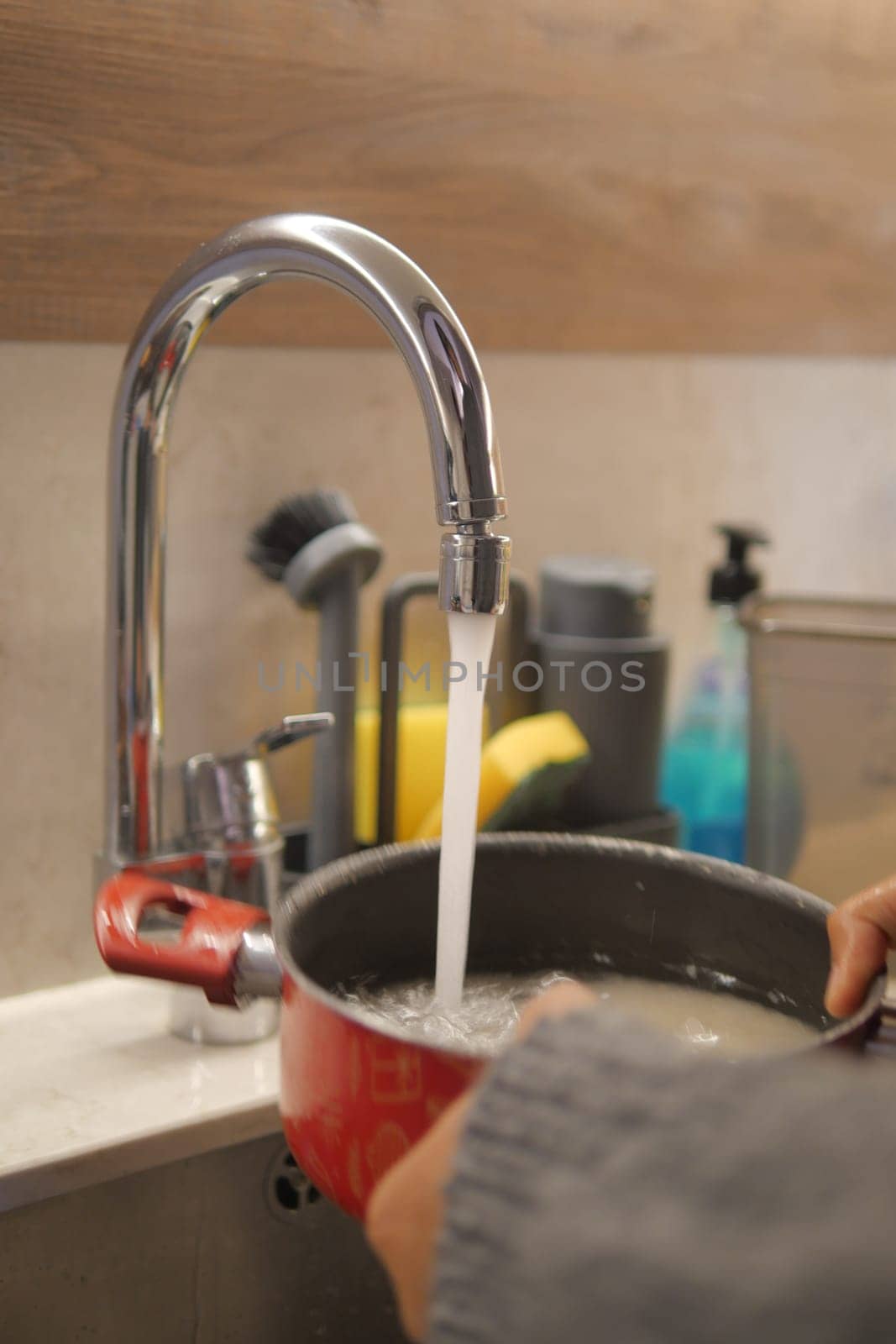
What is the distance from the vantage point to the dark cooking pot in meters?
0.50

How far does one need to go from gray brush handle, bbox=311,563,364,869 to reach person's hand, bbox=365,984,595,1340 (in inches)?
15.7

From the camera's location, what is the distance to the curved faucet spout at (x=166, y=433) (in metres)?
0.55

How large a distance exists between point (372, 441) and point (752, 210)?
0.39 meters

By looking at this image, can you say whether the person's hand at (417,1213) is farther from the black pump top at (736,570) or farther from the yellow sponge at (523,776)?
the black pump top at (736,570)

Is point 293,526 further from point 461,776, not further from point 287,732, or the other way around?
point 461,776

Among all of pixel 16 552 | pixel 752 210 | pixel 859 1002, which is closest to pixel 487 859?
pixel 859 1002

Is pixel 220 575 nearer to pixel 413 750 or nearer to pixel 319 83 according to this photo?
pixel 413 750

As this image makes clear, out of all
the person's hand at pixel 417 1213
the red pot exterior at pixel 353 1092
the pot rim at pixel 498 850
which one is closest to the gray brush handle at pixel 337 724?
the pot rim at pixel 498 850

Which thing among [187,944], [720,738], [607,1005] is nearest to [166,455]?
[187,944]

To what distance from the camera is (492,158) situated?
869 millimetres

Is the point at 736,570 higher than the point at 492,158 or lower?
lower

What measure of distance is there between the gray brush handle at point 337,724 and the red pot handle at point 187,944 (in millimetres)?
172

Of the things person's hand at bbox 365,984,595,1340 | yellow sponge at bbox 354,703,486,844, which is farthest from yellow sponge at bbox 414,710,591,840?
person's hand at bbox 365,984,595,1340

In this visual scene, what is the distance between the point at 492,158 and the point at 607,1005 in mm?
575
